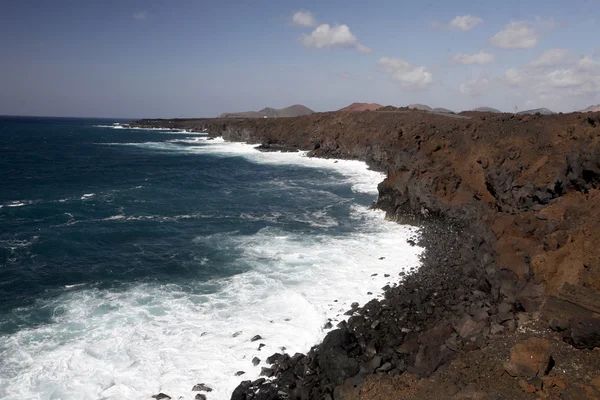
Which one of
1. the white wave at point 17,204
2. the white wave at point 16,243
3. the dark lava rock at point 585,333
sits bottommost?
the white wave at point 16,243

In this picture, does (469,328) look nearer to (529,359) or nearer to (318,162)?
(529,359)

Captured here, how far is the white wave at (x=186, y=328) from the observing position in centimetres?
1362

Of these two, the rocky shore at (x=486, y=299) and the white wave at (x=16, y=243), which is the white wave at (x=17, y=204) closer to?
the white wave at (x=16, y=243)

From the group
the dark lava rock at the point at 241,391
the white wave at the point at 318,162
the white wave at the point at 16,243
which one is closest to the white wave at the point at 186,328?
the dark lava rock at the point at 241,391

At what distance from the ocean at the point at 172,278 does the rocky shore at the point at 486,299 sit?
1.87 m

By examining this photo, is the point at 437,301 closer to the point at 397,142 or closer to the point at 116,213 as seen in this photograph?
the point at 116,213

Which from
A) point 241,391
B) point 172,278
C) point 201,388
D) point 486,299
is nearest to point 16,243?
point 172,278

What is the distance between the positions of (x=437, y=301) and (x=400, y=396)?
8081mm

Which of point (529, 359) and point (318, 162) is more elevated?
point (318, 162)

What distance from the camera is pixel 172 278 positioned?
21.7 metres

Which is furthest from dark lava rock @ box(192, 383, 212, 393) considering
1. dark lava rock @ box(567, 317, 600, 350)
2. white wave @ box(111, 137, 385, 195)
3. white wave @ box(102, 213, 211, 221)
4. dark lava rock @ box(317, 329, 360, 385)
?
white wave @ box(111, 137, 385, 195)

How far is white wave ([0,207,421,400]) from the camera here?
44.7ft

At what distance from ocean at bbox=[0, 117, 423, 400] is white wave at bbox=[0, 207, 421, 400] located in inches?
2.4

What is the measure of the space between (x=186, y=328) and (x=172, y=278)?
557 cm
